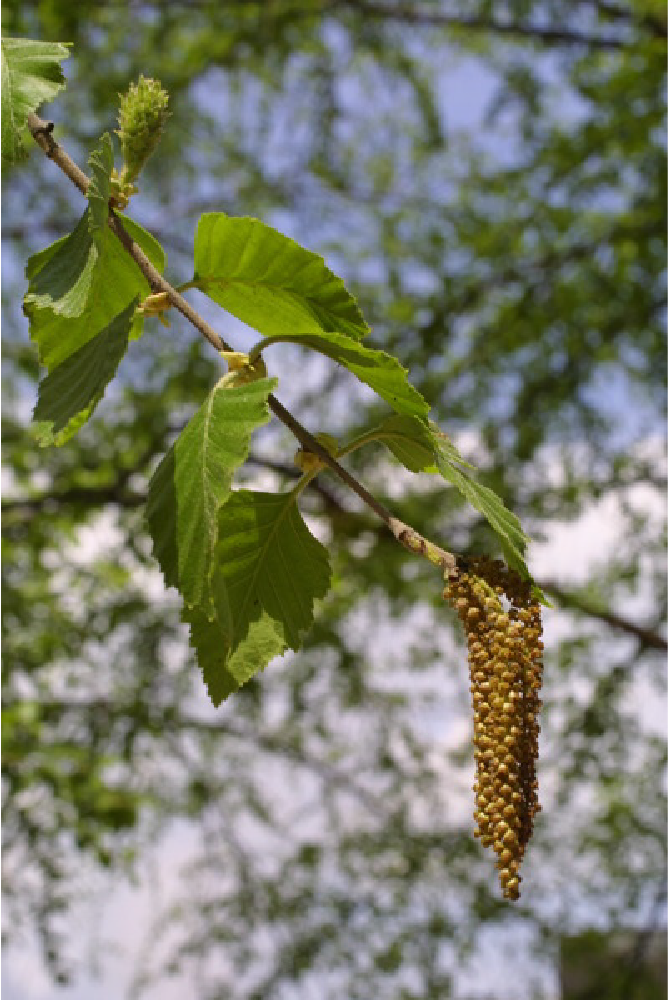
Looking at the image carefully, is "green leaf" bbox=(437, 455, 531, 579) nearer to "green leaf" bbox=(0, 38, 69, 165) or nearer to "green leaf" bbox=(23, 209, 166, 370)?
"green leaf" bbox=(23, 209, 166, 370)

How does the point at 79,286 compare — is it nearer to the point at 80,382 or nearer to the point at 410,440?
the point at 80,382

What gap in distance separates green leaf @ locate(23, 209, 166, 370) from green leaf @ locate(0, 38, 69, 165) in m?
0.08

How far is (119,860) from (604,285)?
2459 mm

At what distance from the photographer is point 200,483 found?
69 centimetres

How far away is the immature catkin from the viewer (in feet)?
2.14

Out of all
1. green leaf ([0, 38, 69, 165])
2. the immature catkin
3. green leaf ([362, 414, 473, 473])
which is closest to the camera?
the immature catkin

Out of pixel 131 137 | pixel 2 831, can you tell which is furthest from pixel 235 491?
pixel 2 831

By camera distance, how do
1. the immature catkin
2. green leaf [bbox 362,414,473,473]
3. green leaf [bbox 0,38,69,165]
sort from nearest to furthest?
the immature catkin < green leaf [bbox 362,414,473,473] < green leaf [bbox 0,38,69,165]

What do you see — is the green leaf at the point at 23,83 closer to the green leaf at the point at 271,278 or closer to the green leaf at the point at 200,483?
the green leaf at the point at 271,278

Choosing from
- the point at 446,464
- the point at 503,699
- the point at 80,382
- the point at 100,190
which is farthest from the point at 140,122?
the point at 503,699

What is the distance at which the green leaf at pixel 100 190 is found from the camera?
30.4 inches

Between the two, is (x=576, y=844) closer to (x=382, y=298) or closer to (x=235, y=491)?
(x=382, y=298)

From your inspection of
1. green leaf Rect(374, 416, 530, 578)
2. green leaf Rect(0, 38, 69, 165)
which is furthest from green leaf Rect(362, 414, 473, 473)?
green leaf Rect(0, 38, 69, 165)

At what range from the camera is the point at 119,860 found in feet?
12.1
